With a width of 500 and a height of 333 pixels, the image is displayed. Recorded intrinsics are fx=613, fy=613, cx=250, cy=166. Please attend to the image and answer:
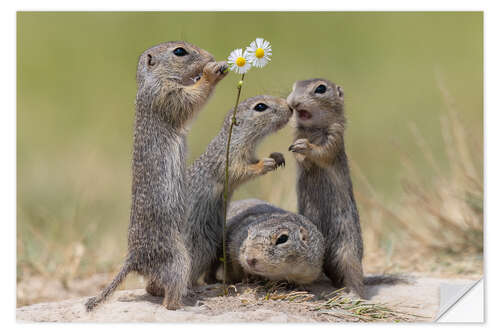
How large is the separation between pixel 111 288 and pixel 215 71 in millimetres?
1567

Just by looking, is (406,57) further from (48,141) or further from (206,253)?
(48,141)

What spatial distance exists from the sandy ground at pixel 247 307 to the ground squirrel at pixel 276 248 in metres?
0.15

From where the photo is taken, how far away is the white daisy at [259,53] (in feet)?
12.8

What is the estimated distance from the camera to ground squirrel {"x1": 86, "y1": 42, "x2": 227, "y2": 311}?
398 centimetres

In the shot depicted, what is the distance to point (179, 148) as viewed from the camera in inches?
161

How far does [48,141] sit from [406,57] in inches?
155

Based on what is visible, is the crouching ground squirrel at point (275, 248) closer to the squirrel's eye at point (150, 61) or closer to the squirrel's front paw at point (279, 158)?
the squirrel's front paw at point (279, 158)

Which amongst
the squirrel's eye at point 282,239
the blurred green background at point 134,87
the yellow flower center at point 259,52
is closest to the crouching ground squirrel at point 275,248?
the squirrel's eye at point 282,239

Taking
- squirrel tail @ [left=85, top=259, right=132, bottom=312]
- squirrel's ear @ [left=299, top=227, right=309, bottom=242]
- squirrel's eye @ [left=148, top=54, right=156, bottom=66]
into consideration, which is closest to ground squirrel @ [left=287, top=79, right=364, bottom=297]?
squirrel's ear @ [left=299, top=227, right=309, bottom=242]

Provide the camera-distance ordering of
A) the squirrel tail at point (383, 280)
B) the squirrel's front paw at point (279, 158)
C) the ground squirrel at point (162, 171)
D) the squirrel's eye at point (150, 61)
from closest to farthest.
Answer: the ground squirrel at point (162, 171)
the squirrel's eye at point (150, 61)
the squirrel's front paw at point (279, 158)
the squirrel tail at point (383, 280)

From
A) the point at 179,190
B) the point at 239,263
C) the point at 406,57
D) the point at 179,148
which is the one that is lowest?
the point at 239,263

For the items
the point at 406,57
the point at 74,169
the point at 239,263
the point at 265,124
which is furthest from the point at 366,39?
the point at 74,169

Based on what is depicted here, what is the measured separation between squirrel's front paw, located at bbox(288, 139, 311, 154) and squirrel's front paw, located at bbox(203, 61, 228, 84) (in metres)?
0.73
